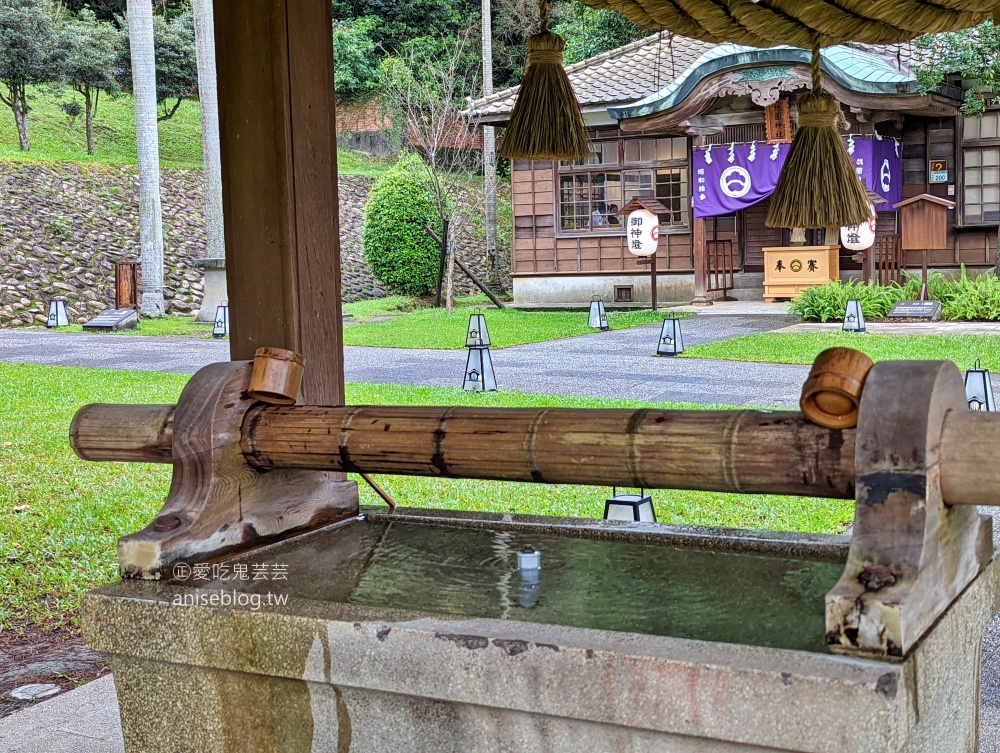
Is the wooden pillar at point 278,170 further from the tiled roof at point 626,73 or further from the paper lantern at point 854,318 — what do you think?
the tiled roof at point 626,73

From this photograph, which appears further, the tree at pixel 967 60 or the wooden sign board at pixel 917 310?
the tree at pixel 967 60

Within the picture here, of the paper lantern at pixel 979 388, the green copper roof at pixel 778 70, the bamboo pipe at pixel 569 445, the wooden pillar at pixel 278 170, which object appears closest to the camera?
the bamboo pipe at pixel 569 445

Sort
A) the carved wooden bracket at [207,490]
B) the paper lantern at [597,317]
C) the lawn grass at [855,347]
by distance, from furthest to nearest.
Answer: the paper lantern at [597,317] → the lawn grass at [855,347] → the carved wooden bracket at [207,490]

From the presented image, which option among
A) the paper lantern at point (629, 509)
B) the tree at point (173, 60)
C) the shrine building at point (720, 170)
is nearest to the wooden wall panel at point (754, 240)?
the shrine building at point (720, 170)

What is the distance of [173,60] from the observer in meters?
29.8

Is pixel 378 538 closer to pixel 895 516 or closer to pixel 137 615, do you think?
pixel 137 615

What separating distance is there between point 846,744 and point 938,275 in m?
15.7

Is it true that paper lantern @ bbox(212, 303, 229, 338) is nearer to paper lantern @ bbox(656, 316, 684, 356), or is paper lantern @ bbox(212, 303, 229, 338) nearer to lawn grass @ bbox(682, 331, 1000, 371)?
paper lantern @ bbox(656, 316, 684, 356)

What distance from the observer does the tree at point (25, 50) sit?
987 inches

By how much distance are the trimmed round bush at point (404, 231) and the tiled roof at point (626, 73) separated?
3.27 metres

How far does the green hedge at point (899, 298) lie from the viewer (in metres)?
13.9

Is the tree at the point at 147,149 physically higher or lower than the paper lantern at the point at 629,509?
higher

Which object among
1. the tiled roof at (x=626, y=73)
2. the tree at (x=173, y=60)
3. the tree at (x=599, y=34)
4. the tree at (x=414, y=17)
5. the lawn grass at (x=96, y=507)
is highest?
the tree at (x=414, y=17)

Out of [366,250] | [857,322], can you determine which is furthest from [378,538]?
[366,250]
